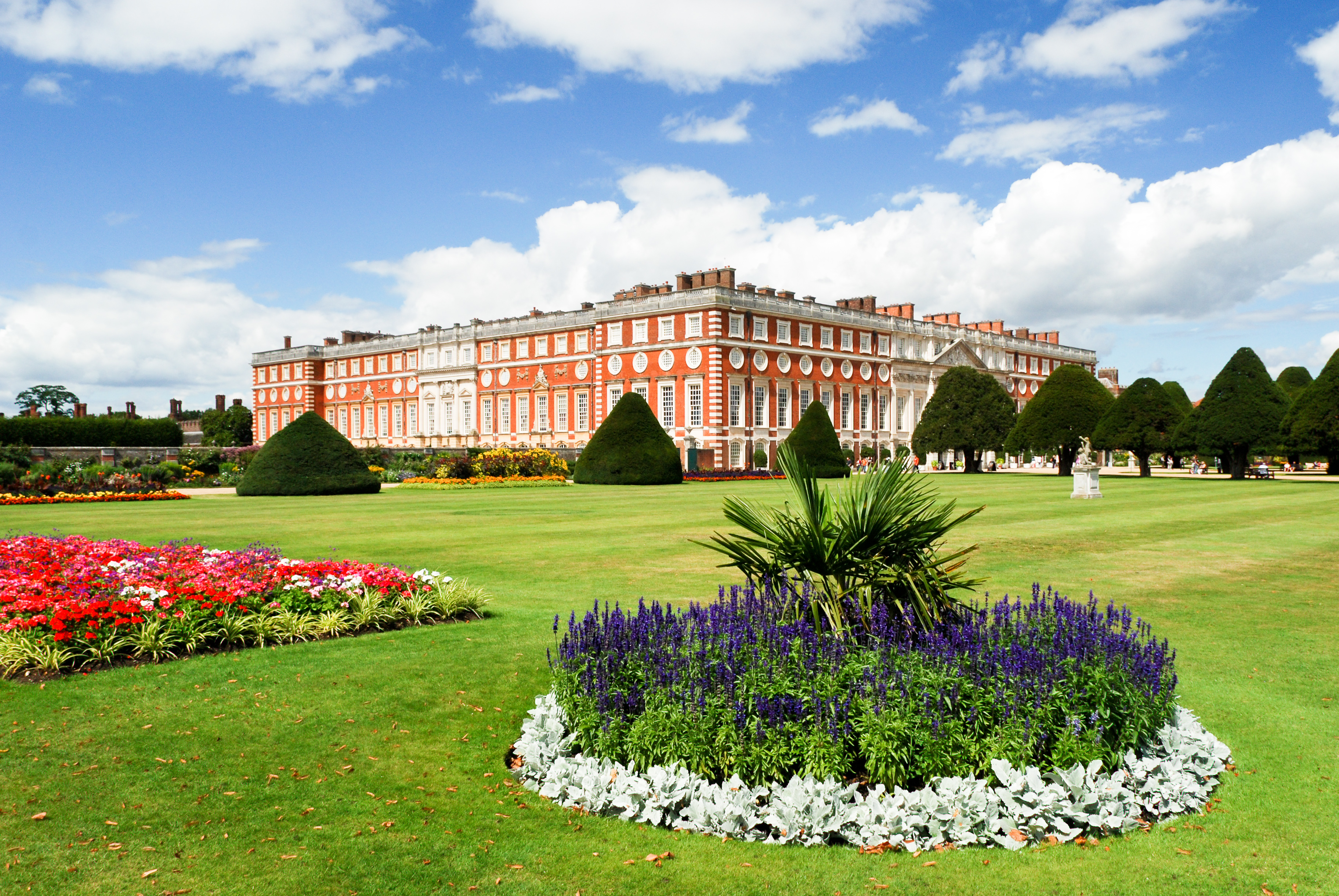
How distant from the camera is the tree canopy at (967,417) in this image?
2064 inches

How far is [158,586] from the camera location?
7.88m

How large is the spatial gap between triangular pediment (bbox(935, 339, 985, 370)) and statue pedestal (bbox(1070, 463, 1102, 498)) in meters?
42.6

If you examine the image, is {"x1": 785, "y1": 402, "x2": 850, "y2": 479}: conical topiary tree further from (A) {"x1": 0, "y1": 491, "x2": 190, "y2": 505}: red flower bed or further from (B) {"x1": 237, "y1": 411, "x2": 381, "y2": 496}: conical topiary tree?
(A) {"x1": 0, "y1": 491, "x2": 190, "y2": 505}: red flower bed

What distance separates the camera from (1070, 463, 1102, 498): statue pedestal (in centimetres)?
2559

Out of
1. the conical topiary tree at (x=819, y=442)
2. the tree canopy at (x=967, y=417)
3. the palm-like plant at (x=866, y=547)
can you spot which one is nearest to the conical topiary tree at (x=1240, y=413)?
the tree canopy at (x=967, y=417)

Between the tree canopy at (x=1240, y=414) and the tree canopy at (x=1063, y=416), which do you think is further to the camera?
the tree canopy at (x=1063, y=416)

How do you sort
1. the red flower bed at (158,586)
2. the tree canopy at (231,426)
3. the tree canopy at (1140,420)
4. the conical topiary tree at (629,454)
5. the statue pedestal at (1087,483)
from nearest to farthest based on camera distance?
the red flower bed at (158,586) < the statue pedestal at (1087,483) < the conical topiary tree at (629,454) < the tree canopy at (1140,420) < the tree canopy at (231,426)

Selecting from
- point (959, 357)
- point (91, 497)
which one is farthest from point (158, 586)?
point (959, 357)

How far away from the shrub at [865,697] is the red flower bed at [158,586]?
3858 mm

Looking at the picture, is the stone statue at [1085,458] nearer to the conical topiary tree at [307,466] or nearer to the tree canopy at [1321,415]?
the tree canopy at [1321,415]

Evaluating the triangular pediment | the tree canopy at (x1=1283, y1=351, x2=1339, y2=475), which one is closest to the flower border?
the tree canopy at (x1=1283, y1=351, x2=1339, y2=475)

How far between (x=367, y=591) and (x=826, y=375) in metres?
53.8

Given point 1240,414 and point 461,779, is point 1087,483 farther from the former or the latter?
point 461,779

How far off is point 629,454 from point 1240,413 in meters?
28.2
